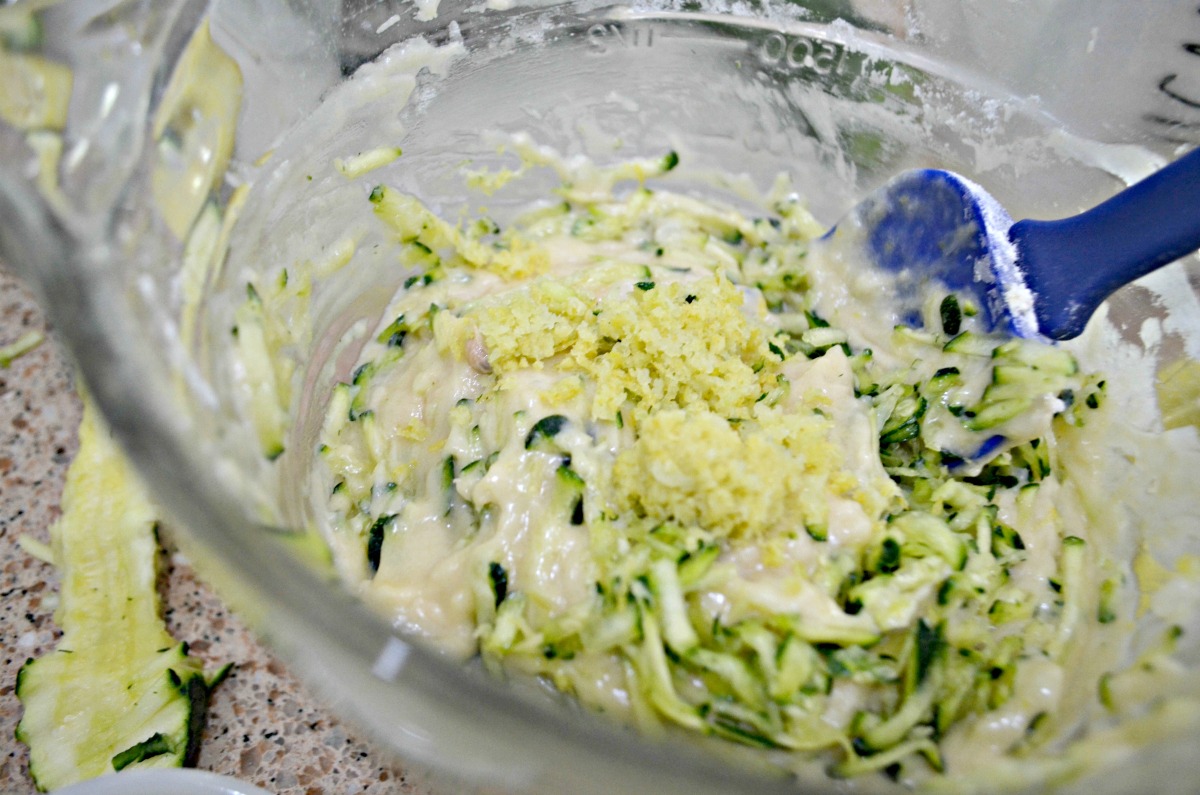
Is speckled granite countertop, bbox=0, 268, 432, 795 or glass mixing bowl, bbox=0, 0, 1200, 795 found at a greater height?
glass mixing bowl, bbox=0, 0, 1200, 795

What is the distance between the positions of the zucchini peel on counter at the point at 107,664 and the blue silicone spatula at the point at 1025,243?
1440 mm

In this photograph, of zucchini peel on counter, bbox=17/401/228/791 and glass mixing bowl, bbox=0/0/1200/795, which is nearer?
glass mixing bowl, bbox=0/0/1200/795

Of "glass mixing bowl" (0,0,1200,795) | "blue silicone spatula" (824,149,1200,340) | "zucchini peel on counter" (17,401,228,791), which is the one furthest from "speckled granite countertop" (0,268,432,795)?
"blue silicone spatula" (824,149,1200,340)

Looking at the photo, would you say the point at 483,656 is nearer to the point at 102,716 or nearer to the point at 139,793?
the point at 139,793

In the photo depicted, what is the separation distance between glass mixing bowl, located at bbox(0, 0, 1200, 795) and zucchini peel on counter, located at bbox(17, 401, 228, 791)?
36cm

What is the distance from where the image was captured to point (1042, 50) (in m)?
1.79

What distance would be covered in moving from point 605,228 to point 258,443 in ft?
3.29

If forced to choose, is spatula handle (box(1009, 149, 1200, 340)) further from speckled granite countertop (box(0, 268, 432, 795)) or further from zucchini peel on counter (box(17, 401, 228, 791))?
zucchini peel on counter (box(17, 401, 228, 791))

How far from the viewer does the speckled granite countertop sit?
4.50 feet

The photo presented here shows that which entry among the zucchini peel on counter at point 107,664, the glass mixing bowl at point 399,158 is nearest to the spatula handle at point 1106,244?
the glass mixing bowl at point 399,158

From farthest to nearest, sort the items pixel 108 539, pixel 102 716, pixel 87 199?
pixel 108 539
pixel 102 716
pixel 87 199

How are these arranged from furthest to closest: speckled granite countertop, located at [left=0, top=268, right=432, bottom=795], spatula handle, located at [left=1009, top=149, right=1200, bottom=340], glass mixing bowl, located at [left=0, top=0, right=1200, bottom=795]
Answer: speckled granite countertop, located at [left=0, top=268, right=432, bottom=795] < spatula handle, located at [left=1009, top=149, right=1200, bottom=340] < glass mixing bowl, located at [left=0, top=0, right=1200, bottom=795]

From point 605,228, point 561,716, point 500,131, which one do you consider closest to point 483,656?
point 561,716

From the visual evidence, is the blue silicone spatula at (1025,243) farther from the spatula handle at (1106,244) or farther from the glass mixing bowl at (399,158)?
the glass mixing bowl at (399,158)
